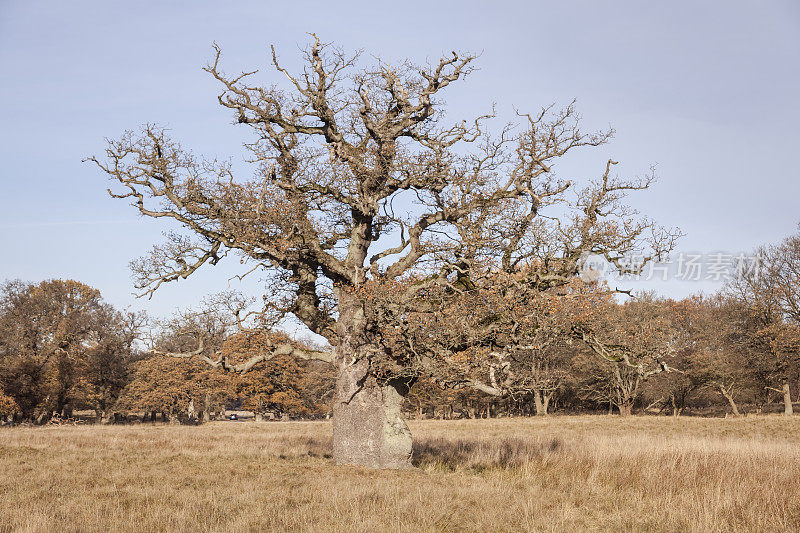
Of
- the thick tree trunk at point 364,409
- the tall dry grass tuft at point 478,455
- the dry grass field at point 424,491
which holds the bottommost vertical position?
the tall dry grass tuft at point 478,455

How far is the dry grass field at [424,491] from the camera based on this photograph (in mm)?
8867

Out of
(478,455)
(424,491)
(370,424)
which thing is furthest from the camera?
(478,455)

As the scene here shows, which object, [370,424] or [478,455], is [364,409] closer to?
[370,424]

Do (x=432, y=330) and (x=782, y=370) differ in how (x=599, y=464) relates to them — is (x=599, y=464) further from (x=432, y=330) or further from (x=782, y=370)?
(x=782, y=370)

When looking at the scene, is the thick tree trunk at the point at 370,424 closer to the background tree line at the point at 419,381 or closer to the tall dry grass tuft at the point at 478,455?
the tall dry grass tuft at the point at 478,455

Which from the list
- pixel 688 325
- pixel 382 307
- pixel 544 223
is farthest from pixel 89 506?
pixel 688 325

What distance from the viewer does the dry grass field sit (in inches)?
349

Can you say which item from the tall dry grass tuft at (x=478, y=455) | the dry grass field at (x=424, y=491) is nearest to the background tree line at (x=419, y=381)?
the tall dry grass tuft at (x=478, y=455)

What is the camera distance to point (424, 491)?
1148 cm

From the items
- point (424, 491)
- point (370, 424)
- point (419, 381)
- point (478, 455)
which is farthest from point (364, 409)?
point (419, 381)

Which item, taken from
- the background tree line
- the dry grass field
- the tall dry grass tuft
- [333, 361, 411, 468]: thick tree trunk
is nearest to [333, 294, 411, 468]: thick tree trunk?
[333, 361, 411, 468]: thick tree trunk

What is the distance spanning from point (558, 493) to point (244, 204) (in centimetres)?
1163

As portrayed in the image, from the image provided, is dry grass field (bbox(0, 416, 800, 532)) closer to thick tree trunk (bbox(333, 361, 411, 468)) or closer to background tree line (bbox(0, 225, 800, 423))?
thick tree trunk (bbox(333, 361, 411, 468))

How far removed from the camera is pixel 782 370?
4662 cm
